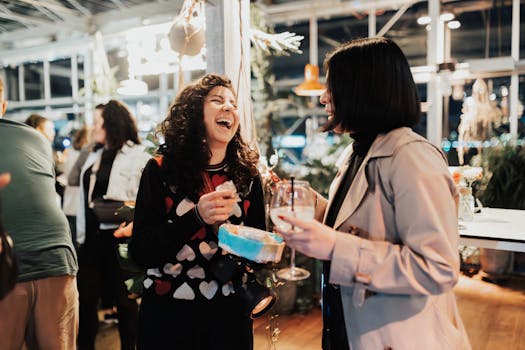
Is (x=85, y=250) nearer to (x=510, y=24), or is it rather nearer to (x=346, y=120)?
(x=346, y=120)

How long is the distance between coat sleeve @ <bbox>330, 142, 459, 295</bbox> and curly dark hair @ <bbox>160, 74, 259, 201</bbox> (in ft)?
2.17

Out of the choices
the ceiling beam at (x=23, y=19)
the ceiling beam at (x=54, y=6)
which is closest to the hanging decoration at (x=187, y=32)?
the ceiling beam at (x=54, y=6)

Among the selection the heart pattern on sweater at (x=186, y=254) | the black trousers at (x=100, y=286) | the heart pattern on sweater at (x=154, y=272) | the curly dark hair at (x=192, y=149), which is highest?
the curly dark hair at (x=192, y=149)

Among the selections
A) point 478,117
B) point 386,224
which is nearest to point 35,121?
point 386,224

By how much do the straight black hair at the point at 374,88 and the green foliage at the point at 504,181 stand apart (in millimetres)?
4565

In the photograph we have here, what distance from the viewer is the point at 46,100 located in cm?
950

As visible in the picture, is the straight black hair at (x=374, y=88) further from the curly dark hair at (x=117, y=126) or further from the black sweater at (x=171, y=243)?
the curly dark hair at (x=117, y=126)

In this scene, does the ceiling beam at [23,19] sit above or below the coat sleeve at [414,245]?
above

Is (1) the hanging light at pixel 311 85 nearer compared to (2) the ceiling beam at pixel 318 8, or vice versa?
(1) the hanging light at pixel 311 85

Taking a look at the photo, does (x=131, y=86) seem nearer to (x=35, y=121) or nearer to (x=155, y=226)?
(x=35, y=121)

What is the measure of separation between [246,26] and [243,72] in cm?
23

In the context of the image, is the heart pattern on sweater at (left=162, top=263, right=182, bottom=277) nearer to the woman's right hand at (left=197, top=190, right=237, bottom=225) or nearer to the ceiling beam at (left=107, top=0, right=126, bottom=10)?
the woman's right hand at (left=197, top=190, right=237, bottom=225)

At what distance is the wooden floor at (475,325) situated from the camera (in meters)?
3.54

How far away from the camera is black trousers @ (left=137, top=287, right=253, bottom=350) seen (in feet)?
5.20
